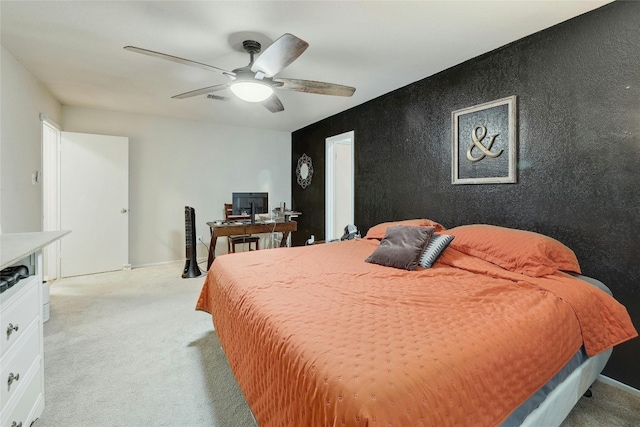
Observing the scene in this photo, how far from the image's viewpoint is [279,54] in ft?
6.05

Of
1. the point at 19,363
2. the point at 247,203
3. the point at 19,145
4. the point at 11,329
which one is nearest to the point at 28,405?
the point at 19,363

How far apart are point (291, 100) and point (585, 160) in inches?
119

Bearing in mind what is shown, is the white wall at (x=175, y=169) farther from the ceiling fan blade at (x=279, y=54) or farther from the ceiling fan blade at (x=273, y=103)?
the ceiling fan blade at (x=279, y=54)

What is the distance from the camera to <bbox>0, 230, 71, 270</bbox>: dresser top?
115 cm

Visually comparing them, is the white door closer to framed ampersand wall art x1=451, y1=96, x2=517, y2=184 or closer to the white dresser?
the white dresser

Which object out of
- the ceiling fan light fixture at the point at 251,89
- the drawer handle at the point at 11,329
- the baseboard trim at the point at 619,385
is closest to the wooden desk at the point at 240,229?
the ceiling fan light fixture at the point at 251,89

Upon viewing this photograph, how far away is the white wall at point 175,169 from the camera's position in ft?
14.5

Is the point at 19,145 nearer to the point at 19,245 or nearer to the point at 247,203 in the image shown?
the point at 19,245

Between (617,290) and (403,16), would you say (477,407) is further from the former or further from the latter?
(403,16)

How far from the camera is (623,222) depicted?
5.86 feet

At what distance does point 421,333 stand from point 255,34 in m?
2.22

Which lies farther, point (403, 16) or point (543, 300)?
point (403, 16)

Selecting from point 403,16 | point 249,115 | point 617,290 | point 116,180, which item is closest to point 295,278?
point 403,16

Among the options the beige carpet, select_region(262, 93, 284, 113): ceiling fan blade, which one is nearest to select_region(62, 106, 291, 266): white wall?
the beige carpet
